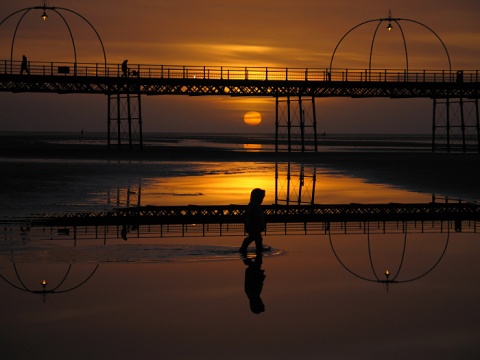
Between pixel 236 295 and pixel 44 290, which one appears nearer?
pixel 236 295

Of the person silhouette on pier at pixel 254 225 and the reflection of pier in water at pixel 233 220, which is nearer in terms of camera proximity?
the person silhouette on pier at pixel 254 225

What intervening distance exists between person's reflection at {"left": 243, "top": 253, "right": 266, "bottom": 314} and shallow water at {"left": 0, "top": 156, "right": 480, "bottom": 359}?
0.29 ft

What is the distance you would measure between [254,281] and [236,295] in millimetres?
1156

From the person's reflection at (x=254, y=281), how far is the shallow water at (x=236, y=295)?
0.09m

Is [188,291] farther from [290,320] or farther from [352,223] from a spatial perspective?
[352,223]

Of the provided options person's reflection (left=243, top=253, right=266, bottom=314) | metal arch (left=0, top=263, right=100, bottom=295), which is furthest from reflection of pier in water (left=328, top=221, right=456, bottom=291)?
metal arch (left=0, top=263, right=100, bottom=295)

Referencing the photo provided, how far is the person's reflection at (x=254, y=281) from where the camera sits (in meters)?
11.0

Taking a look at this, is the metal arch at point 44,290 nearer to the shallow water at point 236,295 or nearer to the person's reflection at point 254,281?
the shallow water at point 236,295

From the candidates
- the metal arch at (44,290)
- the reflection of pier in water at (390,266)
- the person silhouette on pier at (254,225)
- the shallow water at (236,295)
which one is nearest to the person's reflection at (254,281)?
the shallow water at (236,295)

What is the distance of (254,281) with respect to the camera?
12.8m

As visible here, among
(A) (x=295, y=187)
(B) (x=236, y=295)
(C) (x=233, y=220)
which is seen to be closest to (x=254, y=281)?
(B) (x=236, y=295)

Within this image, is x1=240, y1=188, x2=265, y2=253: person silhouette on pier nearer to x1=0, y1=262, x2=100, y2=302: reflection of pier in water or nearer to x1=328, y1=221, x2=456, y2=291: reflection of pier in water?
x1=328, y1=221, x2=456, y2=291: reflection of pier in water

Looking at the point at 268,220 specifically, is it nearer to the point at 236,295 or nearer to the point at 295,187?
the point at 236,295

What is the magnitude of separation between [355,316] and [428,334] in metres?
1.07
